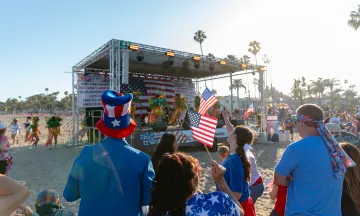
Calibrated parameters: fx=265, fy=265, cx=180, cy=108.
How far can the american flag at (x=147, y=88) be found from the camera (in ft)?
59.8

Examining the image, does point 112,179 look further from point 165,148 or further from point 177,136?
point 177,136

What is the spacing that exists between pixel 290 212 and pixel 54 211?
197 cm

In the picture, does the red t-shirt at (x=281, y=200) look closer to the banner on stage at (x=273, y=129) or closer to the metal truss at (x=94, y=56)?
the metal truss at (x=94, y=56)


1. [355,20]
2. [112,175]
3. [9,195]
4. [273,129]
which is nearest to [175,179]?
[112,175]

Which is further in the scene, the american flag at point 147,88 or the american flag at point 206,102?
the american flag at point 147,88

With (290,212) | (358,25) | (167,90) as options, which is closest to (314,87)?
(358,25)

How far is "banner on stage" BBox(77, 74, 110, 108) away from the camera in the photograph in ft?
45.8

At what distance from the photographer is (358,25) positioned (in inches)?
1142

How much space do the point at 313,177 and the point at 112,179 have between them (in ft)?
5.01

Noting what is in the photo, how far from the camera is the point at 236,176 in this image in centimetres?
252

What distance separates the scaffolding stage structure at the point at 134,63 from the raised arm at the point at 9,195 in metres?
8.71

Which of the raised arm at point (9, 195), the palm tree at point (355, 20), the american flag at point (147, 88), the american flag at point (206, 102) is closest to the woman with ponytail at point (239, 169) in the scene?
the raised arm at point (9, 195)

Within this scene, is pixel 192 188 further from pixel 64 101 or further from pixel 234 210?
pixel 64 101

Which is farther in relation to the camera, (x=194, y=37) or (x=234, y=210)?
(x=194, y=37)
